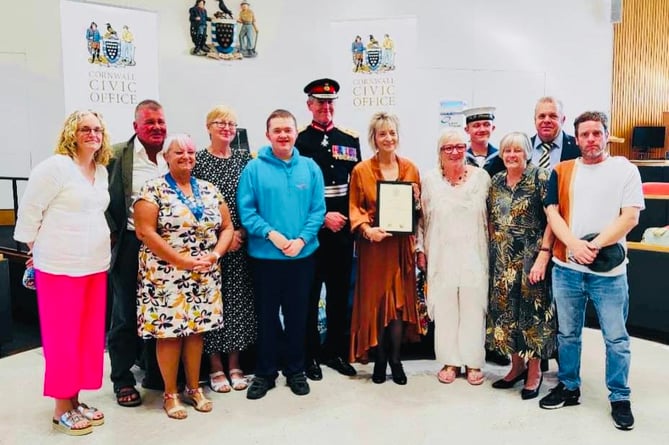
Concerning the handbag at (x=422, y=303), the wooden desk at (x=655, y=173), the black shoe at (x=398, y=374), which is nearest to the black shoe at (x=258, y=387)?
the black shoe at (x=398, y=374)

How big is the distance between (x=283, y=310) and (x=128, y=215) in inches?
38.4

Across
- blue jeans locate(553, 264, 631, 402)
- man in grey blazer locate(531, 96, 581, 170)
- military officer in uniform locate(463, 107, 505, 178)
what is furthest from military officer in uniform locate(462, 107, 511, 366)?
blue jeans locate(553, 264, 631, 402)

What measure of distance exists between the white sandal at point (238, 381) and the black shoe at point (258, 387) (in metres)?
0.06

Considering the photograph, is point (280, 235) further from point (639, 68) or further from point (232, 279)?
point (639, 68)

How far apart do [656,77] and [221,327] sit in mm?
11294

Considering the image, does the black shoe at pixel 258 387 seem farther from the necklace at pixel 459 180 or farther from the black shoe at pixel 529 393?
the necklace at pixel 459 180

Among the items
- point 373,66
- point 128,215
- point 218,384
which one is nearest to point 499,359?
point 218,384

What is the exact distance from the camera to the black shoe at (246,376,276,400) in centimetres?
321

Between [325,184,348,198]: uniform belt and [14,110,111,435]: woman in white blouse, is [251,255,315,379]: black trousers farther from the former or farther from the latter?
[14,110,111,435]: woman in white blouse

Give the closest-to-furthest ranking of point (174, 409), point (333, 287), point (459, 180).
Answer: point (174, 409)
point (459, 180)
point (333, 287)

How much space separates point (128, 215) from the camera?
3.10 m

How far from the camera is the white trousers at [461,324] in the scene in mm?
3322

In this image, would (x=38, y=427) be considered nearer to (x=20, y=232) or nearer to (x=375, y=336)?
(x=20, y=232)

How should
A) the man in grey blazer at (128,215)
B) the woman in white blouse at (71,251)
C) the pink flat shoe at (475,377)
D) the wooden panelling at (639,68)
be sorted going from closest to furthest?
the woman in white blouse at (71,251) < the man in grey blazer at (128,215) < the pink flat shoe at (475,377) < the wooden panelling at (639,68)
